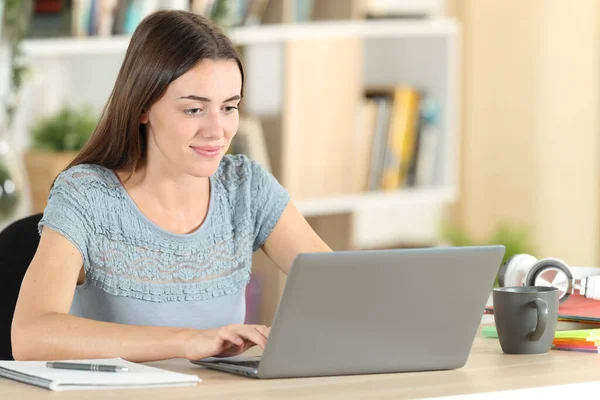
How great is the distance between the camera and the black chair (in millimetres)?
1826

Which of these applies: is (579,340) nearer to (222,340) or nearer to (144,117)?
(222,340)

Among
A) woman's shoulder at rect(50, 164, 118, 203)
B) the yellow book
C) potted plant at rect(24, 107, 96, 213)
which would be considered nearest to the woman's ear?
woman's shoulder at rect(50, 164, 118, 203)

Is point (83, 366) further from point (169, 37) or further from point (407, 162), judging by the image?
point (407, 162)

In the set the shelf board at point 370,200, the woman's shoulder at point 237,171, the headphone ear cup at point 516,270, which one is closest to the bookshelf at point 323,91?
the shelf board at point 370,200

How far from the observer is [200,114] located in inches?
72.6

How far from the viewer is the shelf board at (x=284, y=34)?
9.63 ft

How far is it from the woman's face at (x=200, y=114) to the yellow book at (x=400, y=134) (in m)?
2.06

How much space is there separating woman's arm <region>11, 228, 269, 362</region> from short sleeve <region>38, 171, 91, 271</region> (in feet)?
0.31

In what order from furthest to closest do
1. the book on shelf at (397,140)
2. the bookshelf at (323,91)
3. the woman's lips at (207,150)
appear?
1. the book on shelf at (397,140)
2. the bookshelf at (323,91)
3. the woman's lips at (207,150)

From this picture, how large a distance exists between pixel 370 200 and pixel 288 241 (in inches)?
68.7

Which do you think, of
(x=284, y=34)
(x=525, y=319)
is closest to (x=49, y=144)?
(x=284, y=34)

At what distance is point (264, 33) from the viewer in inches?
135

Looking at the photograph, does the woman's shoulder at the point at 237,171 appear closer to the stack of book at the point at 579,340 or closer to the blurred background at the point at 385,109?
the stack of book at the point at 579,340

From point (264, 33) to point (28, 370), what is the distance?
217cm
